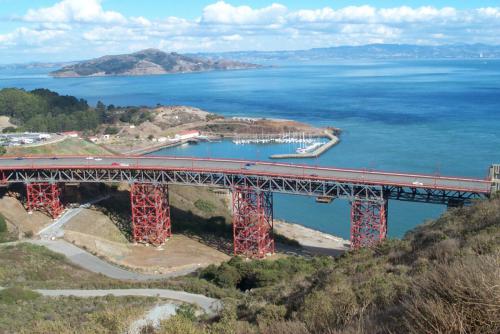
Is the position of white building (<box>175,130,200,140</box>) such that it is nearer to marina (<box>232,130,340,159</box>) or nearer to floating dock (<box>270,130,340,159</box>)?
marina (<box>232,130,340,159</box>)

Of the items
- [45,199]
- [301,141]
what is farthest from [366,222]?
[301,141]

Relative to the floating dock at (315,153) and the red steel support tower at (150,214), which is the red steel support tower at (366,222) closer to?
the red steel support tower at (150,214)

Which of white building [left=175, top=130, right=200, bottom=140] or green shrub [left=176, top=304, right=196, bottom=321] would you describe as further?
white building [left=175, top=130, right=200, bottom=140]

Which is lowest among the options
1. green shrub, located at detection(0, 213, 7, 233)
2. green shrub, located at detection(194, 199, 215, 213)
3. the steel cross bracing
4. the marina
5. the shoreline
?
the marina

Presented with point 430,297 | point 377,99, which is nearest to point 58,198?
point 430,297

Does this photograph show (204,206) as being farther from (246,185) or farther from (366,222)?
(366,222)

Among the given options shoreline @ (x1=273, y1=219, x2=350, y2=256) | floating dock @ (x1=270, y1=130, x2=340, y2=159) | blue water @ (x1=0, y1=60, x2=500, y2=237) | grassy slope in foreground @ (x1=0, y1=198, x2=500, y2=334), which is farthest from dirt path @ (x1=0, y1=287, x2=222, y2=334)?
floating dock @ (x1=270, y1=130, x2=340, y2=159)
